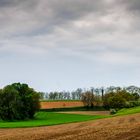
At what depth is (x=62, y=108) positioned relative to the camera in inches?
5876

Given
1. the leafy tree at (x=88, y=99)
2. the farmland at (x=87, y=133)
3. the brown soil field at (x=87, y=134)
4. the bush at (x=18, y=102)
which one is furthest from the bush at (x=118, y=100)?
the brown soil field at (x=87, y=134)

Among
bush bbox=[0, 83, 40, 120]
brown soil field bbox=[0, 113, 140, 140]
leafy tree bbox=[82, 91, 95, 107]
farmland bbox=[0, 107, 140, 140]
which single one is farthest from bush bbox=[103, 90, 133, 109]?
brown soil field bbox=[0, 113, 140, 140]

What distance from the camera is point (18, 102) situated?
94750mm

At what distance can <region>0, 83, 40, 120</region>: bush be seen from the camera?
92.4m

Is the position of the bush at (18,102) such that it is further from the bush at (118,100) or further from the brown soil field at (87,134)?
the brown soil field at (87,134)

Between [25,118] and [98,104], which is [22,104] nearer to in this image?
[25,118]

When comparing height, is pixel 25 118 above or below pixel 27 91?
below

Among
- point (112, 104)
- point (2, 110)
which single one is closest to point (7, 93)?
point (2, 110)

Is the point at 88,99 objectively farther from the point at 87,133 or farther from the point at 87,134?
the point at 87,134

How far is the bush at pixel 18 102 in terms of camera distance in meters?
92.4

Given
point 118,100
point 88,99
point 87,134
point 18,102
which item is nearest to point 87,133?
point 87,134

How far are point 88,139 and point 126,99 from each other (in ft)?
380

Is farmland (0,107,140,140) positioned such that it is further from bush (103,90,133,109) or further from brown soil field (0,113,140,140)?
bush (103,90,133,109)

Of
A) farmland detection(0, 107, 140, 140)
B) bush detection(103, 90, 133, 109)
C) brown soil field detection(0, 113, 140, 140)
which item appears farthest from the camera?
bush detection(103, 90, 133, 109)
